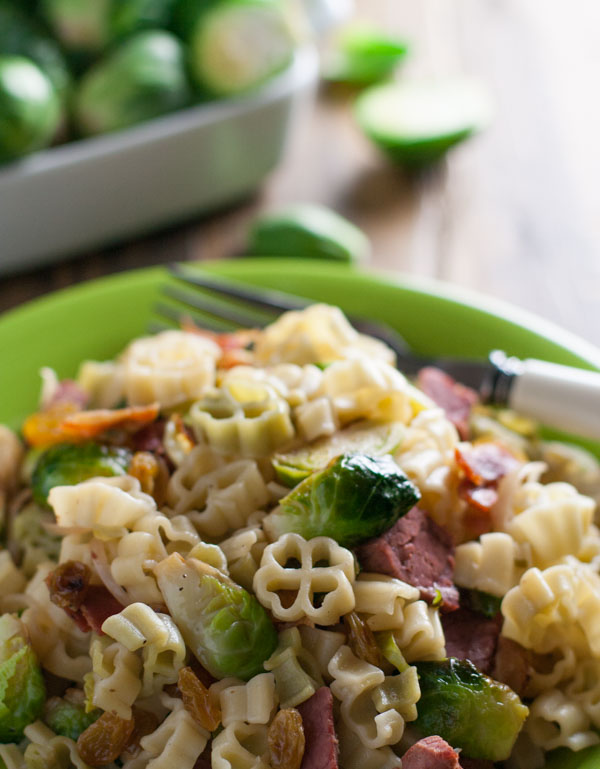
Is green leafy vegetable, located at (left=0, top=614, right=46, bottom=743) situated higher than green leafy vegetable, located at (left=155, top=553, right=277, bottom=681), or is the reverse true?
green leafy vegetable, located at (left=155, top=553, right=277, bottom=681)

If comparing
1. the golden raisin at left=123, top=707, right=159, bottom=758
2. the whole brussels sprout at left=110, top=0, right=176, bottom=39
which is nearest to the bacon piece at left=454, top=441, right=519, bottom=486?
the golden raisin at left=123, top=707, right=159, bottom=758

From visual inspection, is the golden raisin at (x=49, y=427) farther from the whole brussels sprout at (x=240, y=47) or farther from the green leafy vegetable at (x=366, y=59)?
the green leafy vegetable at (x=366, y=59)

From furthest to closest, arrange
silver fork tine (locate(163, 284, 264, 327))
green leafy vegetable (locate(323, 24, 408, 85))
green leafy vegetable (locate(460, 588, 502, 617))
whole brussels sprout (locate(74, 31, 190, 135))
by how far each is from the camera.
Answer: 1. green leafy vegetable (locate(323, 24, 408, 85))
2. whole brussels sprout (locate(74, 31, 190, 135))
3. silver fork tine (locate(163, 284, 264, 327))
4. green leafy vegetable (locate(460, 588, 502, 617))

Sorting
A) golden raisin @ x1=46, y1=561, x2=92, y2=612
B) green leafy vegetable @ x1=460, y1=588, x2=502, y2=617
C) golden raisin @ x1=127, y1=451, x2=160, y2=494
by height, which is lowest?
golden raisin @ x1=46, y1=561, x2=92, y2=612

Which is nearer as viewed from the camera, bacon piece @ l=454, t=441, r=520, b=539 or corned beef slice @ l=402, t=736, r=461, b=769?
corned beef slice @ l=402, t=736, r=461, b=769

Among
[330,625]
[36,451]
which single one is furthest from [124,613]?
[36,451]

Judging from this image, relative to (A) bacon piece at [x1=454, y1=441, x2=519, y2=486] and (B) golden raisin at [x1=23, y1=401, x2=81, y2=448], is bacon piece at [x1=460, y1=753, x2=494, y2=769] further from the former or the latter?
(B) golden raisin at [x1=23, y1=401, x2=81, y2=448]

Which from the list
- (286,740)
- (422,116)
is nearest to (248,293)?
(286,740)

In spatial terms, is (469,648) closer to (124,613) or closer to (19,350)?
(124,613)
